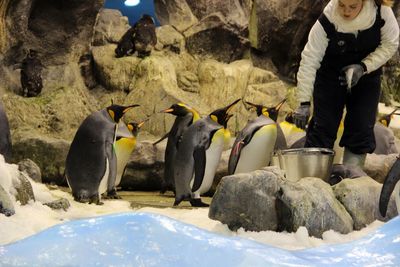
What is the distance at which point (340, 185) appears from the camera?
2922 mm

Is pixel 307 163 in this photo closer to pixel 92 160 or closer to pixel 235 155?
pixel 235 155

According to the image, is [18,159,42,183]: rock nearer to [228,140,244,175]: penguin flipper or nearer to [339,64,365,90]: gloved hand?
[228,140,244,175]: penguin flipper

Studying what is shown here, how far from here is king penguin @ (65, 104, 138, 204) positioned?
176 inches

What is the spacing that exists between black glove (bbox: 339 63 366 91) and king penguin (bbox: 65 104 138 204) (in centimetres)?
182

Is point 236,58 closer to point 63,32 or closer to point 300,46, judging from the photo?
point 300,46

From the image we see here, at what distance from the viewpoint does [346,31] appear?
11.2 ft

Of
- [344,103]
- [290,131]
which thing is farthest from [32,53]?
[344,103]

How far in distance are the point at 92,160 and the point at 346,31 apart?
79.1 inches

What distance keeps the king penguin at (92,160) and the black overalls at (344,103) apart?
151 cm

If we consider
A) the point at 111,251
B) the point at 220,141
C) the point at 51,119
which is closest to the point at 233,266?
the point at 111,251

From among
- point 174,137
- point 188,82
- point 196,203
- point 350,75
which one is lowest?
point 196,203

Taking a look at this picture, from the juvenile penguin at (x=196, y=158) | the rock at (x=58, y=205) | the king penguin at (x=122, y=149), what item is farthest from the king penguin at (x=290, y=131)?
the rock at (x=58, y=205)

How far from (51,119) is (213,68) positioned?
104 inches

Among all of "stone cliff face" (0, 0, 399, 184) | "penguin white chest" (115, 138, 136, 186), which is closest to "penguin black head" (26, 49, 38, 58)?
"stone cliff face" (0, 0, 399, 184)
